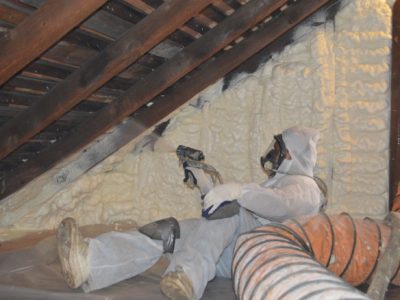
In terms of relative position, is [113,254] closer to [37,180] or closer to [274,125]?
[37,180]

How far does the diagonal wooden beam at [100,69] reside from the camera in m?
1.88

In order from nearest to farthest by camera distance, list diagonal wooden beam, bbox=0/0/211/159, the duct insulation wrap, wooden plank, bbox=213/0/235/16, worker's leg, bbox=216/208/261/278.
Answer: the duct insulation wrap → diagonal wooden beam, bbox=0/0/211/159 → worker's leg, bbox=216/208/261/278 → wooden plank, bbox=213/0/235/16

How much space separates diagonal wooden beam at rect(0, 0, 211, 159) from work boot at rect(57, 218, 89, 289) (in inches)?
24.3

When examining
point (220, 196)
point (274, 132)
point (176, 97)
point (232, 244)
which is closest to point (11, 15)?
point (220, 196)

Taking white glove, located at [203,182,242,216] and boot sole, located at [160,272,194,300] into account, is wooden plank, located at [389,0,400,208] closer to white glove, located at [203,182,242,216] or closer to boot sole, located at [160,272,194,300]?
white glove, located at [203,182,242,216]

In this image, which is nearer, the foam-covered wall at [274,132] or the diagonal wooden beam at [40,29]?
the diagonal wooden beam at [40,29]

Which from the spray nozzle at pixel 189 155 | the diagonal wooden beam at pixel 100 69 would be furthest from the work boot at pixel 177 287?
the diagonal wooden beam at pixel 100 69

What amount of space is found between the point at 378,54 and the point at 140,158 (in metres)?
1.72

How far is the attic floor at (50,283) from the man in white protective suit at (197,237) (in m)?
0.05

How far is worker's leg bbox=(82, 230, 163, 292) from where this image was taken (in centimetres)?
177

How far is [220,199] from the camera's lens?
1839 millimetres

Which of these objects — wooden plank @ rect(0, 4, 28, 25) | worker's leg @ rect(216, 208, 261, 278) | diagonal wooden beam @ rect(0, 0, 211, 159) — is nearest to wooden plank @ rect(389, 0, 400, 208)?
worker's leg @ rect(216, 208, 261, 278)

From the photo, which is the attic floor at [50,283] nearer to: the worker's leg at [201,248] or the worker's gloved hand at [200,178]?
the worker's leg at [201,248]

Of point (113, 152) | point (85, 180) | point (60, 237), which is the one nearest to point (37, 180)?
point (85, 180)
